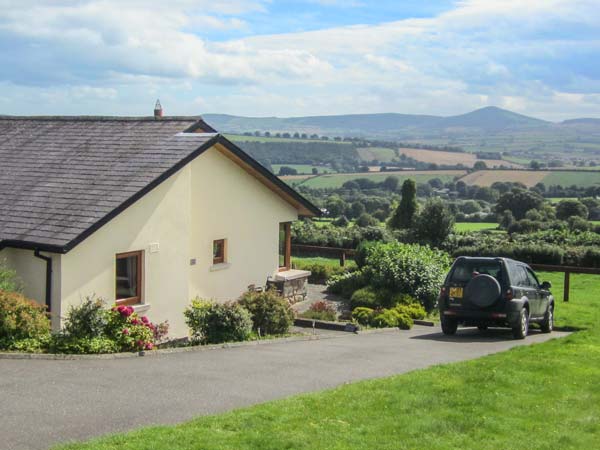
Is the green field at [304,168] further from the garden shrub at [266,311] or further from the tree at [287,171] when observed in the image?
the garden shrub at [266,311]

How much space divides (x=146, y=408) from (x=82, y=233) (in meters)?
7.10

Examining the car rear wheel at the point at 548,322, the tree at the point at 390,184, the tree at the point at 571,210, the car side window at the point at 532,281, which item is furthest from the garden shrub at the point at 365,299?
the tree at the point at 390,184

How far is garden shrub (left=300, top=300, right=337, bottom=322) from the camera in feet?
70.3

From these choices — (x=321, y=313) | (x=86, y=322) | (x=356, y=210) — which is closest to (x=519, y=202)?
(x=356, y=210)

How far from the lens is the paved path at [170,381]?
8977 millimetres

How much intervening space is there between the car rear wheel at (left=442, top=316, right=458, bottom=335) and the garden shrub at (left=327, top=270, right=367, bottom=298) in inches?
282

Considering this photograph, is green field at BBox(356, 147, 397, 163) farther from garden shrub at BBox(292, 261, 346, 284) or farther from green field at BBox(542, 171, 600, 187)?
garden shrub at BBox(292, 261, 346, 284)

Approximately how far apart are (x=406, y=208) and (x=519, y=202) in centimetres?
1842

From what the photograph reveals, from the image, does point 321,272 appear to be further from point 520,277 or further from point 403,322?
point 520,277

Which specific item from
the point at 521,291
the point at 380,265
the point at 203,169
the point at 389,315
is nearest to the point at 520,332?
the point at 521,291

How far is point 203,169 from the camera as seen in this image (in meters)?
21.5

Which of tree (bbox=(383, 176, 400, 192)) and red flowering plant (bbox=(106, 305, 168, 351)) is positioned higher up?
tree (bbox=(383, 176, 400, 192))

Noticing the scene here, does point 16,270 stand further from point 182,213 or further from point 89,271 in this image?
point 182,213

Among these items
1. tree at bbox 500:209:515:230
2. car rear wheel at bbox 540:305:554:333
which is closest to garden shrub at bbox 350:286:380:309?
car rear wheel at bbox 540:305:554:333
